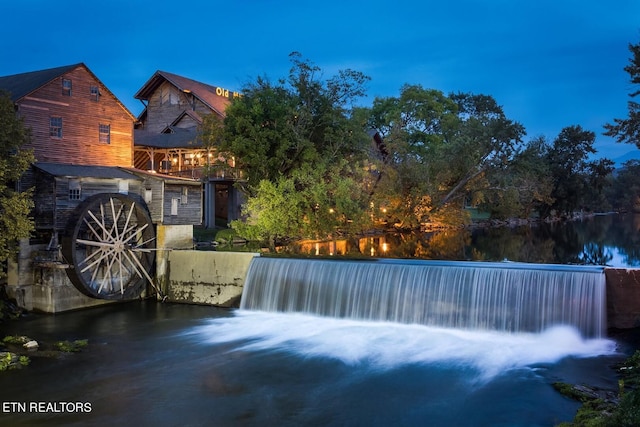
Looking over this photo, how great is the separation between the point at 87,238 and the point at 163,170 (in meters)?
16.9

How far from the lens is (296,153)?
107ft

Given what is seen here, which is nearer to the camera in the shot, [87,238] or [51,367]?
[51,367]

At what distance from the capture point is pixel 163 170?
37.9 metres

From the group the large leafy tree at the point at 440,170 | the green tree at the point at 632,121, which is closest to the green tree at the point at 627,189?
the large leafy tree at the point at 440,170

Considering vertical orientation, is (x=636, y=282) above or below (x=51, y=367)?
above

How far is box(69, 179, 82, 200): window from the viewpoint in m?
21.1

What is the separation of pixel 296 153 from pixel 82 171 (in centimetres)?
1359

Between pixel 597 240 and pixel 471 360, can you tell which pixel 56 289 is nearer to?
pixel 471 360

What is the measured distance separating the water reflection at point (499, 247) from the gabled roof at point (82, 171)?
10716mm

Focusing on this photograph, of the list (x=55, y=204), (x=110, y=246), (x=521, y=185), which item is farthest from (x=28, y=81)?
(x=521, y=185)

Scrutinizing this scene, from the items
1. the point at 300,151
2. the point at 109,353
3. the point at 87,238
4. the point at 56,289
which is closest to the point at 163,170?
the point at 300,151

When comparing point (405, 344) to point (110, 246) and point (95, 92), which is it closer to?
point (110, 246)

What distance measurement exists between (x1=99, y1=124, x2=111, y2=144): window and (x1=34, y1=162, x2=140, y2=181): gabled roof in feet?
5.83

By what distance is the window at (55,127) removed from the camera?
23.7 metres
